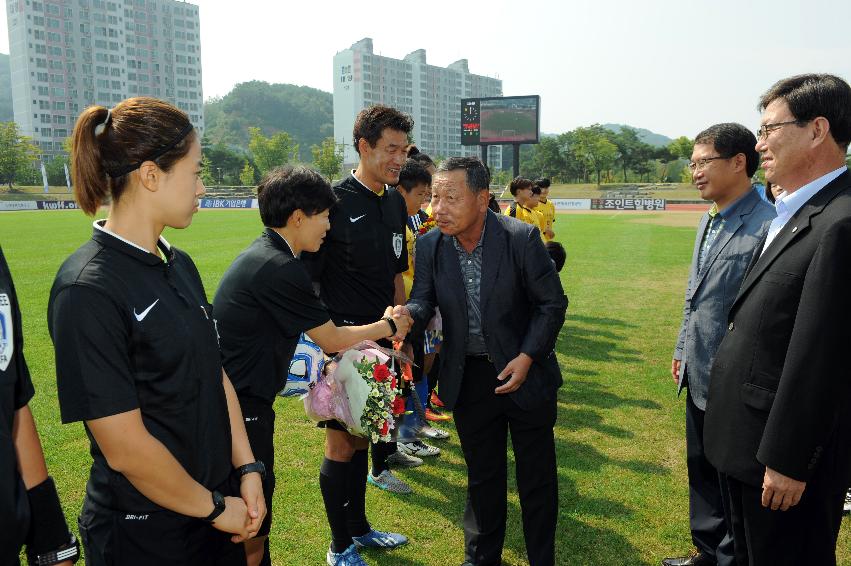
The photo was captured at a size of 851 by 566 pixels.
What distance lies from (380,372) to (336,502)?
1.03m

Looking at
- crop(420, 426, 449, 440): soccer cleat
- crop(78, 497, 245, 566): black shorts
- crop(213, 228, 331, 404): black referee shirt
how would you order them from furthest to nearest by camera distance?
crop(420, 426, 449, 440): soccer cleat
crop(213, 228, 331, 404): black referee shirt
crop(78, 497, 245, 566): black shorts

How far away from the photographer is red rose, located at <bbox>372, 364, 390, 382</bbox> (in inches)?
138

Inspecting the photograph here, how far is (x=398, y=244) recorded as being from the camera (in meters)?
4.74

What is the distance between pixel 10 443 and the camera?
1.73 meters

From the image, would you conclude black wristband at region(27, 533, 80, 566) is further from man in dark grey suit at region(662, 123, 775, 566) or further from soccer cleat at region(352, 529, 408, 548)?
man in dark grey suit at region(662, 123, 775, 566)

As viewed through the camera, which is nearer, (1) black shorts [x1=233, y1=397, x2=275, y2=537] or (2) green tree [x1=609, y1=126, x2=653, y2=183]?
(1) black shorts [x1=233, y1=397, x2=275, y2=537]

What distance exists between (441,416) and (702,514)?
3.25 m

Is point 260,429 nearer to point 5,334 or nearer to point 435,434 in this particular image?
point 5,334

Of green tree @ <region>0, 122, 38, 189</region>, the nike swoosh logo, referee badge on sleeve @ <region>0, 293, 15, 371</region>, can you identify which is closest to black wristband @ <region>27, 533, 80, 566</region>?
referee badge on sleeve @ <region>0, 293, 15, 371</region>

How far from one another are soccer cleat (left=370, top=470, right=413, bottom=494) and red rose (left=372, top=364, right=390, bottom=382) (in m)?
1.94

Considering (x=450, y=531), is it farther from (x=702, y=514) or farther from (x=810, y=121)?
(x=810, y=121)

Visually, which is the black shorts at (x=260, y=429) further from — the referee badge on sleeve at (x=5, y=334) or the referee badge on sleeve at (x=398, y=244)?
the referee badge on sleeve at (x=398, y=244)

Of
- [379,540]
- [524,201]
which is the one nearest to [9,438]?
[379,540]

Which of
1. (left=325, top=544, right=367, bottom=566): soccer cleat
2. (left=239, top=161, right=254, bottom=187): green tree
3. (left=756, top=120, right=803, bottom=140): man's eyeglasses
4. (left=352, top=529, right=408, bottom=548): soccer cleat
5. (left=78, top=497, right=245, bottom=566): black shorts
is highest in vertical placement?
(left=239, top=161, right=254, bottom=187): green tree
